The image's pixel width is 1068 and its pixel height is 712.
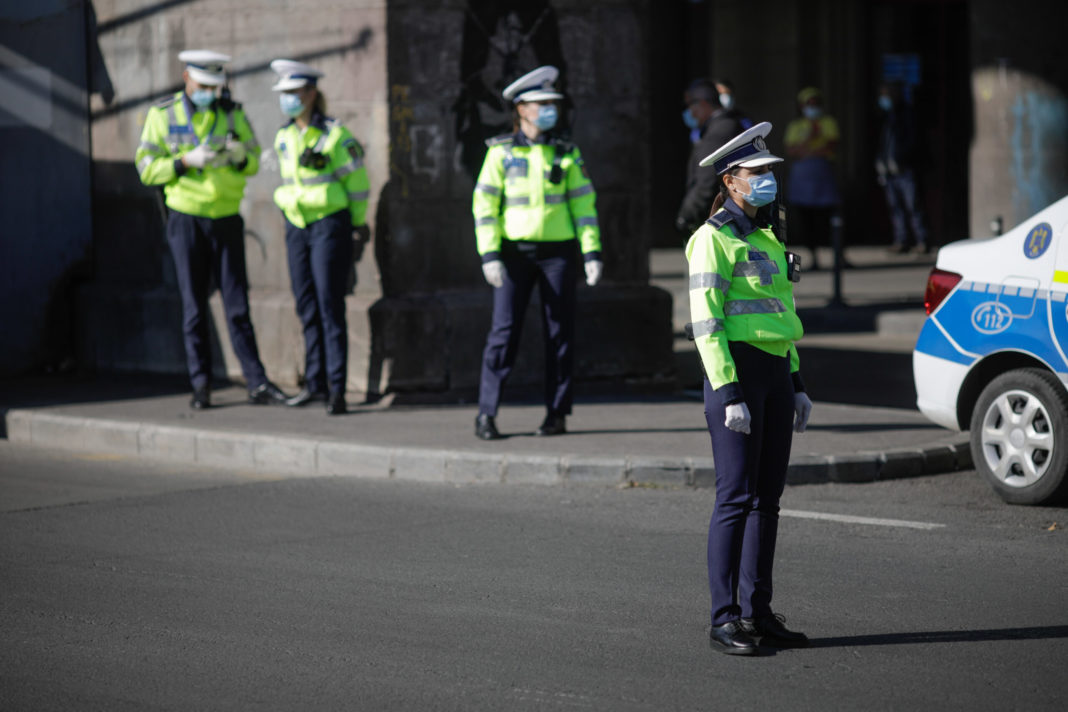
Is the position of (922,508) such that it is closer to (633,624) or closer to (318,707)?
(633,624)

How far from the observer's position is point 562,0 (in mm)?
11742

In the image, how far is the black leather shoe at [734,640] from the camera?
564 cm

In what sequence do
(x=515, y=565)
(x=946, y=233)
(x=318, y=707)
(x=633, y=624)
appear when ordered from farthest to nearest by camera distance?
(x=946, y=233) < (x=515, y=565) < (x=633, y=624) < (x=318, y=707)

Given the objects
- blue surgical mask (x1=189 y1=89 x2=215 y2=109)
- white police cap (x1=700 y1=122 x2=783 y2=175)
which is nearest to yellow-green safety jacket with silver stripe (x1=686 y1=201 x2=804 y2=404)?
white police cap (x1=700 y1=122 x2=783 y2=175)

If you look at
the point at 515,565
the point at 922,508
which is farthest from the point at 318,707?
the point at 922,508

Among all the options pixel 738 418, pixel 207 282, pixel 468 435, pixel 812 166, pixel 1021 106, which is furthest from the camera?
pixel 812 166

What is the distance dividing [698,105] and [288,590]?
20.0 feet

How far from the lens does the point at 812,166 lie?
63.3 ft

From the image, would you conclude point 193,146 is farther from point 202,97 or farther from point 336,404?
point 336,404

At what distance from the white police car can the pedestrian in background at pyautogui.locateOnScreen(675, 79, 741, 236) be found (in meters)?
2.97

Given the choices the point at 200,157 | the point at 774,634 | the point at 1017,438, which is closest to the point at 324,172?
the point at 200,157

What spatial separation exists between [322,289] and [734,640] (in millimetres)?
5712

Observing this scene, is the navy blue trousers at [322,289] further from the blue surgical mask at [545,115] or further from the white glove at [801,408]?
the white glove at [801,408]

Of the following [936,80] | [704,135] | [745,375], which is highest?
[936,80]
